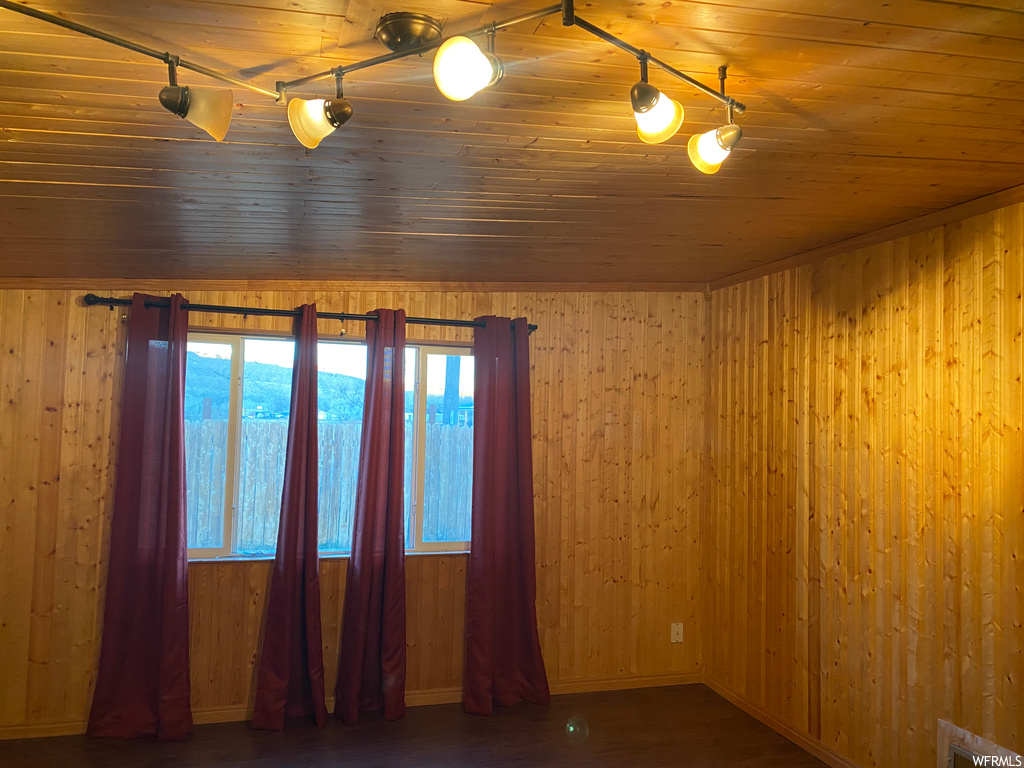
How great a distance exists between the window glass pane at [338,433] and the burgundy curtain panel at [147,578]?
747 millimetres

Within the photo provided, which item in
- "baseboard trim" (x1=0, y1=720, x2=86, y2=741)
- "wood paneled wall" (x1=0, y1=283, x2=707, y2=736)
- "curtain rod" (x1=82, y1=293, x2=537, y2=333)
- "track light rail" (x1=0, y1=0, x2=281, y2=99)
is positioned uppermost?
"track light rail" (x1=0, y1=0, x2=281, y2=99)

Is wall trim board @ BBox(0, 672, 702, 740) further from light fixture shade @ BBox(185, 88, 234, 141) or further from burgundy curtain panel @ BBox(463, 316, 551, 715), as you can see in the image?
light fixture shade @ BBox(185, 88, 234, 141)

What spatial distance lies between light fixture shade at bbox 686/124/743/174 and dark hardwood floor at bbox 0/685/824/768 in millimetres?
2859

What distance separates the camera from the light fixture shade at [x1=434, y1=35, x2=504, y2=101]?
1431 mm

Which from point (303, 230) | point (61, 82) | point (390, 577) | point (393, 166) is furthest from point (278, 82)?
point (390, 577)

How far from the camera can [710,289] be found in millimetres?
4812

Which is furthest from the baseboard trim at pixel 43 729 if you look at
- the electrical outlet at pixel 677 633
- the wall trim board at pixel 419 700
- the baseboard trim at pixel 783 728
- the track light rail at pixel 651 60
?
the track light rail at pixel 651 60

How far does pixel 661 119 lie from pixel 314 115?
0.78 m

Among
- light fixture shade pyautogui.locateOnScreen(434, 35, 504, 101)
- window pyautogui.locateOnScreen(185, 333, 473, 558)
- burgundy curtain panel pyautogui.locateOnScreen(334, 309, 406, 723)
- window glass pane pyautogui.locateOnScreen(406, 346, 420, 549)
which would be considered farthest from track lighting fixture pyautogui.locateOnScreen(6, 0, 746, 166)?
window glass pane pyautogui.locateOnScreen(406, 346, 420, 549)

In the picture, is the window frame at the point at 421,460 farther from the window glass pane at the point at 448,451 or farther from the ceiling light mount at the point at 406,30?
the ceiling light mount at the point at 406,30

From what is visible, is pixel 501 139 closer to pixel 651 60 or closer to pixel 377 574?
pixel 651 60

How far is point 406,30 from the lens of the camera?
157cm

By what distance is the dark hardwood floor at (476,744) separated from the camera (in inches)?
141

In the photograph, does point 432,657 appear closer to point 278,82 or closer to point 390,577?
point 390,577
